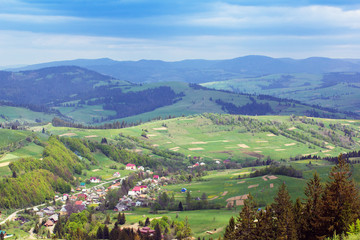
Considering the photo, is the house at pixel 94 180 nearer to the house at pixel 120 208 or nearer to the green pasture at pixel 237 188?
the green pasture at pixel 237 188

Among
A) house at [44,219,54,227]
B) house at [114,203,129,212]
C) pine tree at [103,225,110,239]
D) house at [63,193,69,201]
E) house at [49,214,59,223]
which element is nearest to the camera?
pine tree at [103,225,110,239]

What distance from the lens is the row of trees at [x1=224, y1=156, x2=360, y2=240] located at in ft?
187

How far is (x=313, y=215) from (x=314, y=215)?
386 mm

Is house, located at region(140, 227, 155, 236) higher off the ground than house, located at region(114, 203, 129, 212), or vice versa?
house, located at region(140, 227, 155, 236)

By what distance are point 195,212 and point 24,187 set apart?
70.7 meters

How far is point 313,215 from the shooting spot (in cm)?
5978

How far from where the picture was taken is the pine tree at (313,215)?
191 ft

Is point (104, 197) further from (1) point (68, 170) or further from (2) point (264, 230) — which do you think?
(2) point (264, 230)

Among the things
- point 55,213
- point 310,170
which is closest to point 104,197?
point 55,213

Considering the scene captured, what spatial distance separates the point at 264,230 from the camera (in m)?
59.2

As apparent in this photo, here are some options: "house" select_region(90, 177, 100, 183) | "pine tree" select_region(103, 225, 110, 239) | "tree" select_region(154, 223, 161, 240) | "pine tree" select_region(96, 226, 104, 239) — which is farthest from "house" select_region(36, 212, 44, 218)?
"house" select_region(90, 177, 100, 183)

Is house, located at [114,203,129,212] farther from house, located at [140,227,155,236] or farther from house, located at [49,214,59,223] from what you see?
house, located at [140,227,155,236]

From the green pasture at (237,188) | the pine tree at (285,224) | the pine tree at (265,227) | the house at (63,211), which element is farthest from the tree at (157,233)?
the pine tree at (285,224)

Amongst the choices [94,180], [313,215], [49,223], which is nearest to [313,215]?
[313,215]
